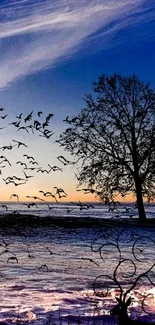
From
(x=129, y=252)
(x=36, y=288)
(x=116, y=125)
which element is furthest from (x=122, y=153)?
(x=36, y=288)

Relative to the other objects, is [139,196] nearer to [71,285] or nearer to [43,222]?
[43,222]

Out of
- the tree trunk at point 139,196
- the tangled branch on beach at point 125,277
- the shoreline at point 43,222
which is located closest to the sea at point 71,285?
the tangled branch on beach at point 125,277

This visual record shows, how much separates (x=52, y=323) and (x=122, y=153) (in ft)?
75.2

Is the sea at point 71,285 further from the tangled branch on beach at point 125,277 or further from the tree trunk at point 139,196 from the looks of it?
the tree trunk at point 139,196

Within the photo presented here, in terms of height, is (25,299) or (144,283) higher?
(25,299)

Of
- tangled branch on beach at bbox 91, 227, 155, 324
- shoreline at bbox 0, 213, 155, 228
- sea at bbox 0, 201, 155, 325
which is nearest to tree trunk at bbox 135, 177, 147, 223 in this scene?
shoreline at bbox 0, 213, 155, 228

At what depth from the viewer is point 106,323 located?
12.3 ft

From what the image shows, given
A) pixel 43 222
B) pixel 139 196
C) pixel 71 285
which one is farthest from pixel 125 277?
pixel 139 196

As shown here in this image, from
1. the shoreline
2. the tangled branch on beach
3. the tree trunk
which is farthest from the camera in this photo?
the tree trunk

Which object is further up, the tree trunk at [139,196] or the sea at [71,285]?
the sea at [71,285]

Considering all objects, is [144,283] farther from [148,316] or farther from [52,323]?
[52,323]

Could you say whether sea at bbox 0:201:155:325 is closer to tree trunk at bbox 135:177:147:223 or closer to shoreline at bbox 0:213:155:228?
shoreline at bbox 0:213:155:228

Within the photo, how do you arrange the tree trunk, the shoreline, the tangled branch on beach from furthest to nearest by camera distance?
1. the tree trunk
2. the shoreline
3. the tangled branch on beach

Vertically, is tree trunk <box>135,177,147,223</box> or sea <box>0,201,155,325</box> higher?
sea <box>0,201,155,325</box>
